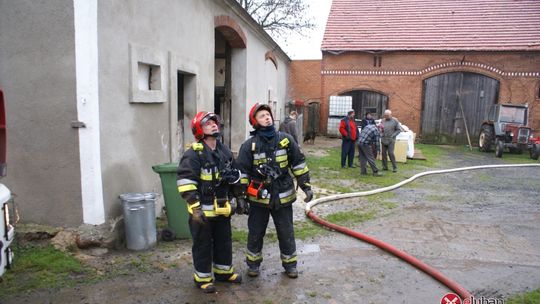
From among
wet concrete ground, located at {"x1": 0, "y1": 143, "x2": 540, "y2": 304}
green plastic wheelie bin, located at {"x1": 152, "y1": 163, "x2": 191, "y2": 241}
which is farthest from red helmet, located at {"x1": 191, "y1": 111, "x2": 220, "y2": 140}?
wet concrete ground, located at {"x1": 0, "y1": 143, "x2": 540, "y2": 304}

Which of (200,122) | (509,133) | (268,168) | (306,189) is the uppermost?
(200,122)

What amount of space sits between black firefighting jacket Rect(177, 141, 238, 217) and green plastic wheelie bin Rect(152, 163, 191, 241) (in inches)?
51.5

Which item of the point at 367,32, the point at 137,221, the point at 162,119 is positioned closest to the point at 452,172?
the point at 162,119

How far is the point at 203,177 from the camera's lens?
397 cm

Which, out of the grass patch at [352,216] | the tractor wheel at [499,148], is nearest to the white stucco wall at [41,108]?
the grass patch at [352,216]

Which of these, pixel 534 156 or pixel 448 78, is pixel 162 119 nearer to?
pixel 534 156

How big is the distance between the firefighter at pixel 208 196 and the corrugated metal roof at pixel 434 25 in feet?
57.2

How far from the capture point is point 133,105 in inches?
211

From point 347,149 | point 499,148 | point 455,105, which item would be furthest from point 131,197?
point 455,105

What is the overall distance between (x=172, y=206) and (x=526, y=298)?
13.1ft

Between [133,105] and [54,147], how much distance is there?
1087mm

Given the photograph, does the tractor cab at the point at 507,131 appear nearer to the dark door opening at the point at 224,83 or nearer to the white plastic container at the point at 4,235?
the dark door opening at the point at 224,83

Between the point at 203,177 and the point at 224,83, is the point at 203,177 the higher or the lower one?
the lower one

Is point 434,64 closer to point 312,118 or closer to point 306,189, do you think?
point 312,118
